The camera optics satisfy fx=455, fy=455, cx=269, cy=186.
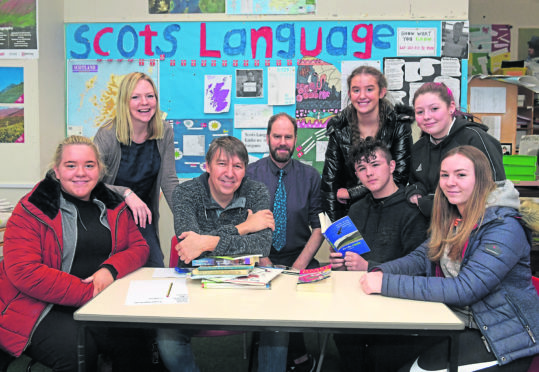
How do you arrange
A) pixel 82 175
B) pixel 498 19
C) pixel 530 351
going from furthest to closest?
pixel 498 19 < pixel 82 175 < pixel 530 351

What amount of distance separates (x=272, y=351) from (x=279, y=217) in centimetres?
94

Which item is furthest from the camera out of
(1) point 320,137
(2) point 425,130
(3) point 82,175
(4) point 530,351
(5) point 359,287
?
(1) point 320,137

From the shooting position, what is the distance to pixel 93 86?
3922 millimetres

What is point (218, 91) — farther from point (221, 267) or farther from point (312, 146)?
point (221, 267)

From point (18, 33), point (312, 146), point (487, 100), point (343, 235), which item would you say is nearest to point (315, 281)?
point (343, 235)

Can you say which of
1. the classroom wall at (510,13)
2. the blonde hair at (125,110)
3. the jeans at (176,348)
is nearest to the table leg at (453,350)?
the jeans at (176,348)

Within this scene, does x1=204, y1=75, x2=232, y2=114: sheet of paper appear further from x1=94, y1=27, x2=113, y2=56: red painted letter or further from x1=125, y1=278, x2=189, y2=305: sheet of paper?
x1=125, y1=278, x2=189, y2=305: sheet of paper

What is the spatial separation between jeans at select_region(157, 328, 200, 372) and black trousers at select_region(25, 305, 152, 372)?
198 mm

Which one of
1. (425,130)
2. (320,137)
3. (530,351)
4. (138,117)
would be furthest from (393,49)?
(530,351)

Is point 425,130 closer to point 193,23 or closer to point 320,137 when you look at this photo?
point 320,137

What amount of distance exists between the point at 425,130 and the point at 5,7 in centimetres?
335

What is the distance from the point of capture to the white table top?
1450 mm

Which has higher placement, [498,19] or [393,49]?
[498,19]

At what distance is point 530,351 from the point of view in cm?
151
